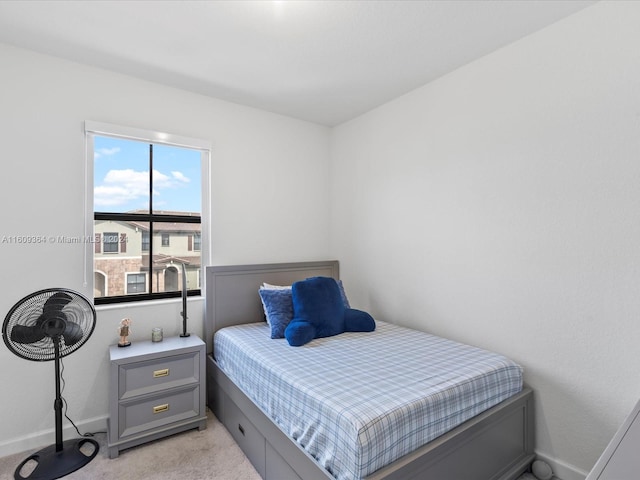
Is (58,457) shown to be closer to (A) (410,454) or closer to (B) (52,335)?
(B) (52,335)

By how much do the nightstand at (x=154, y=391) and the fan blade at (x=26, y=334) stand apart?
41 centimetres

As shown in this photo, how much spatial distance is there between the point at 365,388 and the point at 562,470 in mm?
1340

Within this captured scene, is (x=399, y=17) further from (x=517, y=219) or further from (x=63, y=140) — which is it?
(x=63, y=140)

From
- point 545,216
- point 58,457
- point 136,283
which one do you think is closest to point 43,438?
point 58,457

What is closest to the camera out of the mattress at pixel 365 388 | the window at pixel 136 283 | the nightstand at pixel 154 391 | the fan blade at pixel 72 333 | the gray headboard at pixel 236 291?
the mattress at pixel 365 388

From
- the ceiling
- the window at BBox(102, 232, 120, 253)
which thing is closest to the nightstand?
the window at BBox(102, 232, 120, 253)

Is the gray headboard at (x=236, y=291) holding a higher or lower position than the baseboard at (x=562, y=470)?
higher

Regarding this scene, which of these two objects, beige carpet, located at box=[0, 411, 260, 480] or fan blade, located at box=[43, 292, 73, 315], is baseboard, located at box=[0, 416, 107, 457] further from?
fan blade, located at box=[43, 292, 73, 315]

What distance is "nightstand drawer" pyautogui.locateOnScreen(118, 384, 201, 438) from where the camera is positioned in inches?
84.0

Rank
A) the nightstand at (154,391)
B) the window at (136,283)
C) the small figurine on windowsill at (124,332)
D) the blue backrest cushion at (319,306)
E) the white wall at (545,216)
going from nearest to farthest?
1. the white wall at (545,216)
2. the nightstand at (154,391)
3. the small figurine on windowsill at (124,332)
4. the blue backrest cushion at (319,306)
5. the window at (136,283)

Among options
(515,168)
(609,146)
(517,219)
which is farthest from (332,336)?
(609,146)

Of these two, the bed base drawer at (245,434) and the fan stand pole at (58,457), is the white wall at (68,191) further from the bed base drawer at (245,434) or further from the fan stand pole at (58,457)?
the bed base drawer at (245,434)

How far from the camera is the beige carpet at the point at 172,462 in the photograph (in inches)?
74.7

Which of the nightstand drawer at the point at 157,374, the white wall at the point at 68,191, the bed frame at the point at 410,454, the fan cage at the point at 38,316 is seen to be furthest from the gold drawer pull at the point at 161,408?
the fan cage at the point at 38,316
